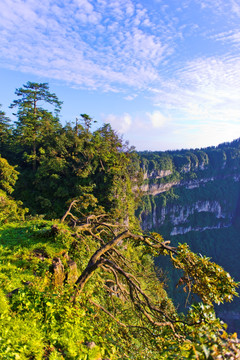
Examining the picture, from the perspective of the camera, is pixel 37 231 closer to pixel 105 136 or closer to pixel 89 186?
pixel 89 186

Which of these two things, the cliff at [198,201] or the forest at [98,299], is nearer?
the forest at [98,299]

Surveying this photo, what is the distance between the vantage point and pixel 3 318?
2.93 metres

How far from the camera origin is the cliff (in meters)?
79.6

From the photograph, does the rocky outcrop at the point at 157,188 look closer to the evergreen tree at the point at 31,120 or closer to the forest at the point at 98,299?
the evergreen tree at the point at 31,120

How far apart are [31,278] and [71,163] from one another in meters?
20.1

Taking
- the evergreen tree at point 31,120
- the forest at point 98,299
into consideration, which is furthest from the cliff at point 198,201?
the forest at point 98,299

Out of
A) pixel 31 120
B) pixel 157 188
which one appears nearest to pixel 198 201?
pixel 157 188

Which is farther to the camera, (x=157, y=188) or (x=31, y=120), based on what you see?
(x=157, y=188)

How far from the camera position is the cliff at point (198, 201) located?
79562mm

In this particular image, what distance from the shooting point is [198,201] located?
9394cm

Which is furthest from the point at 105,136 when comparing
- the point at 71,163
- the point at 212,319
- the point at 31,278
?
the point at 212,319

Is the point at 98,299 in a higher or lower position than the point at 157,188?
higher

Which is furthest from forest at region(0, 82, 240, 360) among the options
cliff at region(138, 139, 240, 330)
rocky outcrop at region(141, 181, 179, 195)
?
rocky outcrop at region(141, 181, 179, 195)

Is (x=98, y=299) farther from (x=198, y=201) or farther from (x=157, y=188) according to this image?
(x=198, y=201)
